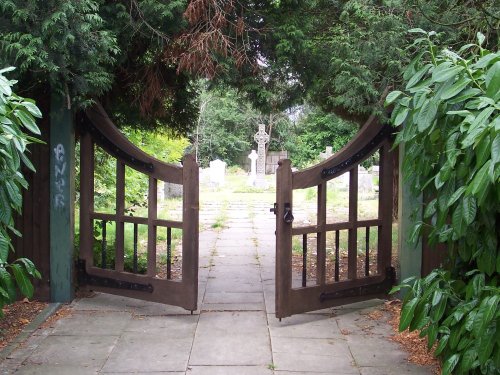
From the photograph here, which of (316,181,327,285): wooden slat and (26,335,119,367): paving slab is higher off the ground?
(316,181,327,285): wooden slat

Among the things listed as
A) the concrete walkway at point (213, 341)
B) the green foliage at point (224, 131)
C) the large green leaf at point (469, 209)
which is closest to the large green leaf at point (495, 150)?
the large green leaf at point (469, 209)

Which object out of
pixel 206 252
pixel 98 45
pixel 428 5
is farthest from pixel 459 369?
pixel 206 252

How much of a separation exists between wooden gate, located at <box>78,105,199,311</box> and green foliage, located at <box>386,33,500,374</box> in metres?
2.54

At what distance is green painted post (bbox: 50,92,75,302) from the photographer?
6746 mm

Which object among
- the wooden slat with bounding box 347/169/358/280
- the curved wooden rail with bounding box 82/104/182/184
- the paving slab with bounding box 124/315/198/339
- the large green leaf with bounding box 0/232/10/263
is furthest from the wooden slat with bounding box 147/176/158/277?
the large green leaf with bounding box 0/232/10/263

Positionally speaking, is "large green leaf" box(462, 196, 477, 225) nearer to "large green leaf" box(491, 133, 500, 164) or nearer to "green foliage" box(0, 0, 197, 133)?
"large green leaf" box(491, 133, 500, 164)

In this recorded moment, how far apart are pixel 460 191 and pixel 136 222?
3.88 meters

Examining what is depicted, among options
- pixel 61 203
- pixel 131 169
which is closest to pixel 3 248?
pixel 61 203

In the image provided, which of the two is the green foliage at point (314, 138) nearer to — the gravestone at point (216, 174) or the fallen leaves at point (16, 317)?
the gravestone at point (216, 174)

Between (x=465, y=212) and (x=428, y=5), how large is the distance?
122 inches

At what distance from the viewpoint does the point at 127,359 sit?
5.16m

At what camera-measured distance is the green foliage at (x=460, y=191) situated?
3.34 metres

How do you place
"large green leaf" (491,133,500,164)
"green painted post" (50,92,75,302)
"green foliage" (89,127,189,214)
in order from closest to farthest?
"large green leaf" (491,133,500,164)
"green painted post" (50,92,75,302)
"green foliage" (89,127,189,214)

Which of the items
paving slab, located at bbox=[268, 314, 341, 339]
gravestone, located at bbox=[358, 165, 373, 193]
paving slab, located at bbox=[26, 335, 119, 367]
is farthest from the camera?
gravestone, located at bbox=[358, 165, 373, 193]
